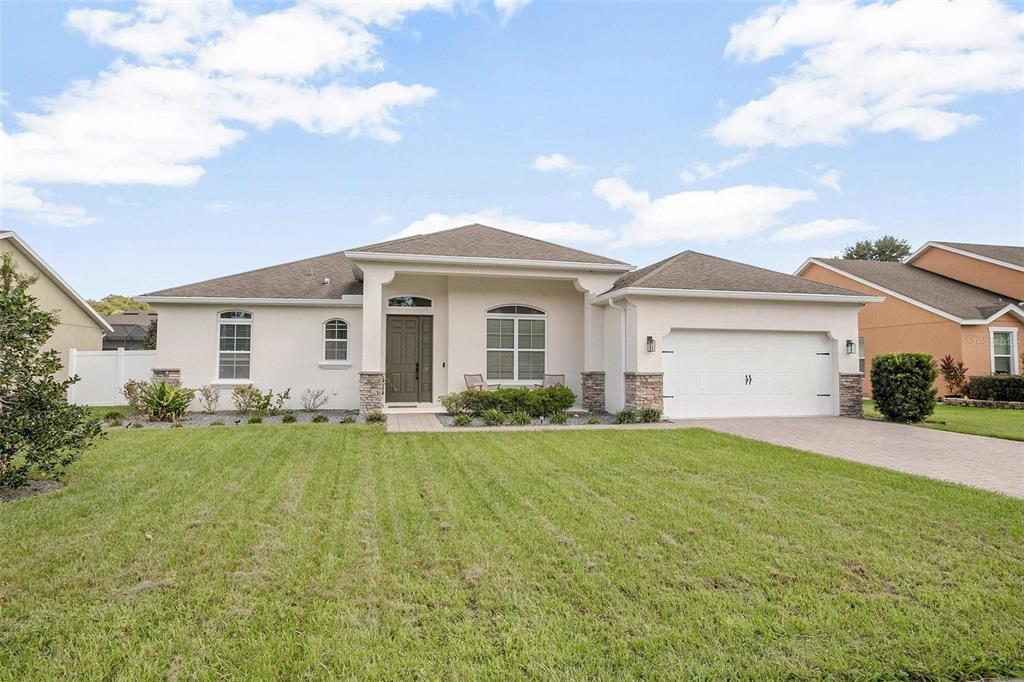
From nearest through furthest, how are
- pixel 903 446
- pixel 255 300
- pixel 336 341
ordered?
pixel 903 446
pixel 255 300
pixel 336 341

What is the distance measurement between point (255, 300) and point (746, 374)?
42.7 feet

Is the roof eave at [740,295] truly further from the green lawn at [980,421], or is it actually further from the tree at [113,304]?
the tree at [113,304]

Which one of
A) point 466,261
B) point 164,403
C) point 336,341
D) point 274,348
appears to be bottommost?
point 164,403

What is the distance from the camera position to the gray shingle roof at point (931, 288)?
1853cm

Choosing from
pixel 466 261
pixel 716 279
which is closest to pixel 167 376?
pixel 466 261

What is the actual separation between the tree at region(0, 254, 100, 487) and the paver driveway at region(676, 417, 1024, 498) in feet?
34.0

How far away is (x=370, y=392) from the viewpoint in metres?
12.2

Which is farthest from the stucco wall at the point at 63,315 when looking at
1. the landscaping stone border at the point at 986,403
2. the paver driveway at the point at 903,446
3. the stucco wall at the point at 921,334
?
the landscaping stone border at the point at 986,403

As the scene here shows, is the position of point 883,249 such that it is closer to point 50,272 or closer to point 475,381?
point 475,381

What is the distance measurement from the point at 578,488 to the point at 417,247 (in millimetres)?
8719

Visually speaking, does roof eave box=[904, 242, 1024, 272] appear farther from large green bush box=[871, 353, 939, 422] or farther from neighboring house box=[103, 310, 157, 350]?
neighboring house box=[103, 310, 157, 350]

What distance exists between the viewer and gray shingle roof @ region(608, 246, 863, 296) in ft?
40.9

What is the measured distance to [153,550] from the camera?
396 centimetres

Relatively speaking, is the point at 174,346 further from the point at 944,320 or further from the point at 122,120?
the point at 944,320
